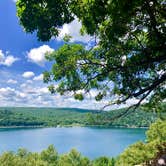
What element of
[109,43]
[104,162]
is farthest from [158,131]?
[109,43]

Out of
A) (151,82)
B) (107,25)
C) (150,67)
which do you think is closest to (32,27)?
(107,25)

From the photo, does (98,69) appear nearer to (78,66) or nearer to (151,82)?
(78,66)

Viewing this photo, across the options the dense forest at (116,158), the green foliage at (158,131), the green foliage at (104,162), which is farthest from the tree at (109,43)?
the green foliage at (104,162)

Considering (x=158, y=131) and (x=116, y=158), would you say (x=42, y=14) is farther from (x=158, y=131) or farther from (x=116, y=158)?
(x=116, y=158)

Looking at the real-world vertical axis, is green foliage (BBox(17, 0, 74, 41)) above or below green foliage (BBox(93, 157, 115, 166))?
above

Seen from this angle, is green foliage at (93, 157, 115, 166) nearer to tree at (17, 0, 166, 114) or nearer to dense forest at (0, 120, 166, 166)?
dense forest at (0, 120, 166, 166)

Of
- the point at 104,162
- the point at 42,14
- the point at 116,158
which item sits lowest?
the point at 104,162

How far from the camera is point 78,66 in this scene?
539 inches

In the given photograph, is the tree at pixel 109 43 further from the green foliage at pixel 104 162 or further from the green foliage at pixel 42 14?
the green foliage at pixel 104 162

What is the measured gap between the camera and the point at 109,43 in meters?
12.7

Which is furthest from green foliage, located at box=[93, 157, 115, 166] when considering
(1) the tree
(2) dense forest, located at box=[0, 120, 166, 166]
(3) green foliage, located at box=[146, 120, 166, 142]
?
(1) the tree

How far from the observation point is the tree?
1031 cm

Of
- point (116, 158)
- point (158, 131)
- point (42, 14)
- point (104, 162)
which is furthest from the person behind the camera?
point (116, 158)

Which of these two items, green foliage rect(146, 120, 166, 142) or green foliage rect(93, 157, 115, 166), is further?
green foliage rect(93, 157, 115, 166)
